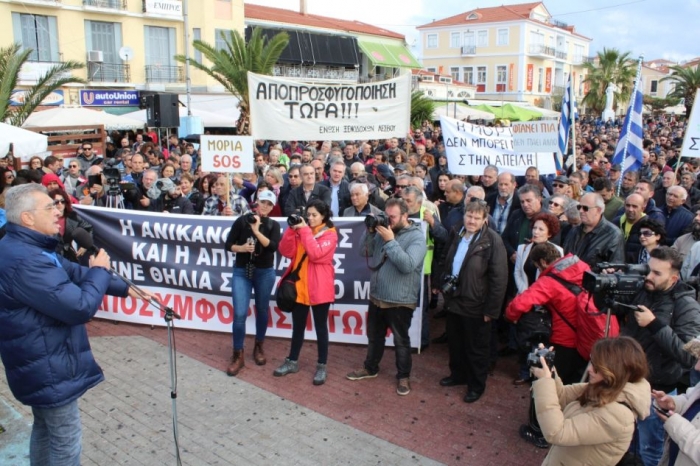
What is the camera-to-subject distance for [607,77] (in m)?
56.3

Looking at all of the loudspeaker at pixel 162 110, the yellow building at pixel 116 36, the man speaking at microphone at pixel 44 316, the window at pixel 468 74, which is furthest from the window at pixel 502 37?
the man speaking at microphone at pixel 44 316

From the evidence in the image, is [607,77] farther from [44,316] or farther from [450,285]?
[44,316]

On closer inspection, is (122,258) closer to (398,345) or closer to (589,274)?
(398,345)

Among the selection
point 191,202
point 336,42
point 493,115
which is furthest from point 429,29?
point 191,202

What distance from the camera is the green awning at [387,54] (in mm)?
44438

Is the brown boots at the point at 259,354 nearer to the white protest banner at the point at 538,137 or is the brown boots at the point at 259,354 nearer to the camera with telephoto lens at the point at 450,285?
the camera with telephoto lens at the point at 450,285

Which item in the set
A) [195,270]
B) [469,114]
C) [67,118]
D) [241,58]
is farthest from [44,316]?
[469,114]

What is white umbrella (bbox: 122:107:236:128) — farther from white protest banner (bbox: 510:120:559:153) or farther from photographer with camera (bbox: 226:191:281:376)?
photographer with camera (bbox: 226:191:281:376)

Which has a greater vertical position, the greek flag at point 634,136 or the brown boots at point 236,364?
the greek flag at point 634,136

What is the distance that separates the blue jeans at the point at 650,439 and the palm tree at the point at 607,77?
5780 centimetres

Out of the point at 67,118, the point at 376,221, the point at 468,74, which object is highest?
the point at 468,74

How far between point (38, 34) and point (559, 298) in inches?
1136

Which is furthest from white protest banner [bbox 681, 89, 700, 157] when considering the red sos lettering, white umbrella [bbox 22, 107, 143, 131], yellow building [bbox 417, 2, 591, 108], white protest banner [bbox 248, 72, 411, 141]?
yellow building [bbox 417, 2, 591, 108]

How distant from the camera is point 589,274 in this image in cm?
371
